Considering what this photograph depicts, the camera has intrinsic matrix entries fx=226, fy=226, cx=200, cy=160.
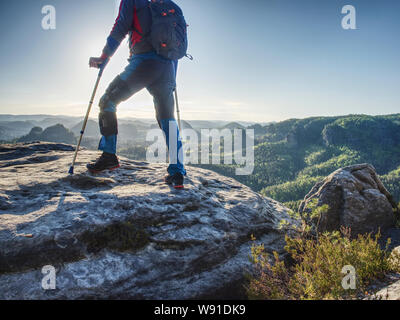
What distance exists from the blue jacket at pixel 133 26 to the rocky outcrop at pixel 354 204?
5901 millimetres

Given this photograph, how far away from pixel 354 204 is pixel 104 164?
7280mm

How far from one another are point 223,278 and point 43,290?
2.66 m

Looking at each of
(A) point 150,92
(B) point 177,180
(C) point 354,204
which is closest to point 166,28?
(A) point 150,92

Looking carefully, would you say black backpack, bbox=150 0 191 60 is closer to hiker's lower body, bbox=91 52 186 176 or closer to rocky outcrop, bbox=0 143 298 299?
hiker's lower body, bbox=91 52 186 176

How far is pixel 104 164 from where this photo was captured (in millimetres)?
5422

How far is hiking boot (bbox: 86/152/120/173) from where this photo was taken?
534 centimetres

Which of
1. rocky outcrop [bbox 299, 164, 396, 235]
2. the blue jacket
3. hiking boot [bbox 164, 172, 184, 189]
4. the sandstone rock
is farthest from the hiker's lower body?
Result: rocky outcrop [bbox 299, 164, 396, 235]

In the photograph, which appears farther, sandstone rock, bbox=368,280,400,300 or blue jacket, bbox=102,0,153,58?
blue jacket, bbox=102,0,153,58

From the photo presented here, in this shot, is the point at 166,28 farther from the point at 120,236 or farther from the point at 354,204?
the point at 354,204

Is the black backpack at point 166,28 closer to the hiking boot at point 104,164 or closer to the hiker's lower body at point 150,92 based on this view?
the hiker's lower body at point 150,92

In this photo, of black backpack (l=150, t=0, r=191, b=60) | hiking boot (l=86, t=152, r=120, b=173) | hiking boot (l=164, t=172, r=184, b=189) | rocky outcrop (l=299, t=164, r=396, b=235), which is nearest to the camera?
black backpack (l=150, t=0, r=191, b=60)

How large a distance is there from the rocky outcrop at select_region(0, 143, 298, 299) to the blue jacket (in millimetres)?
2924

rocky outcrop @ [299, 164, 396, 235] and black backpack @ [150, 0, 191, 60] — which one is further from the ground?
A: black backpack @ [150, 0, 191, 60]

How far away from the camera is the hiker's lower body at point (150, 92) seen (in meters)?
4.61
